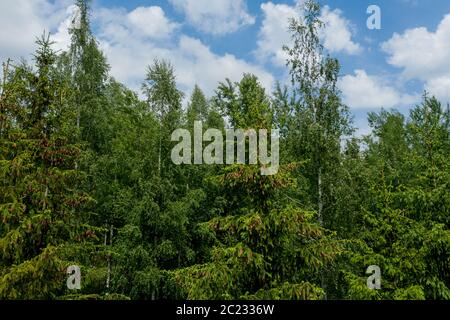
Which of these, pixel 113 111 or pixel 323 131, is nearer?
pixel 323 131

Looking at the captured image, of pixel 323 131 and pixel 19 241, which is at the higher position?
pixel 323 131

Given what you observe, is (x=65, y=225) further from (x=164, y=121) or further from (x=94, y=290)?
(x=94, y=290)

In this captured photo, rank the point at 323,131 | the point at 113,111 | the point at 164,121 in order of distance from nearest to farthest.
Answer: the point at 323,131 < the point at 164,121 < the point at 113,111

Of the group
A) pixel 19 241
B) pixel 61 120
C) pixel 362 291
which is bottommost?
pixel 362 291

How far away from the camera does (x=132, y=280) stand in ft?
60.9

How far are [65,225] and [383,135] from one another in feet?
92.3

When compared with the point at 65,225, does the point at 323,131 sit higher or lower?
higher

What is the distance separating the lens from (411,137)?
30984 millimetres
